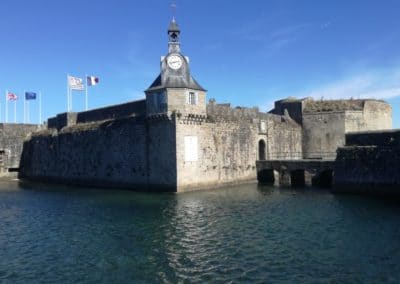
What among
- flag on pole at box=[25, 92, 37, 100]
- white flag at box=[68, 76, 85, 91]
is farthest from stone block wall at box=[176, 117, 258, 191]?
flag on pole at box=[25, 92, 37, 100]

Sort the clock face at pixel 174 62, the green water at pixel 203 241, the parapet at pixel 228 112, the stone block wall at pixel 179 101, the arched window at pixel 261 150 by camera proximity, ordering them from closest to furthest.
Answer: the green water at pixel 203 241
the stone block wall at pixel 179 101
the clock face at pixel 174 62
the parapet at pixel 228 112
the arched window at pixel 261 150

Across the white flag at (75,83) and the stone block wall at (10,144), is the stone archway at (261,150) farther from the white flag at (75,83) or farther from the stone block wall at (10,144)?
the stone block wall at (10,144)

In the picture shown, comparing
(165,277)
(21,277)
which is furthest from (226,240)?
(21,277)

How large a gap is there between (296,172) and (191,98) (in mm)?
9853

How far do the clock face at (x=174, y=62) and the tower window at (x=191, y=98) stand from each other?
1.86 meters

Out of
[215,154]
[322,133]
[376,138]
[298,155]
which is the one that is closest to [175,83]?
[215,154]

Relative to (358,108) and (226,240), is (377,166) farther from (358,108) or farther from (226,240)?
(358,108)

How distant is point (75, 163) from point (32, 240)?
65.5 ft

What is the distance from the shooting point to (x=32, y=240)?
1356 cm

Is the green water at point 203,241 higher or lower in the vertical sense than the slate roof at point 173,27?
lower

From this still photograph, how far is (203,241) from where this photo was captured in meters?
12.9

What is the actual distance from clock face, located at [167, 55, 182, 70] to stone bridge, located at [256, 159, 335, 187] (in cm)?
1031

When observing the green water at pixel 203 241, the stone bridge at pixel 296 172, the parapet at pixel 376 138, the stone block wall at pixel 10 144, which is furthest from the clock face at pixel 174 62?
the stone block wall at pixel 10 144

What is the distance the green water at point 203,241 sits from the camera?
990cm
